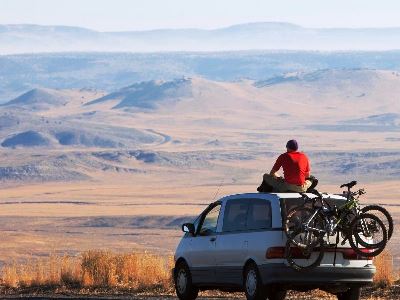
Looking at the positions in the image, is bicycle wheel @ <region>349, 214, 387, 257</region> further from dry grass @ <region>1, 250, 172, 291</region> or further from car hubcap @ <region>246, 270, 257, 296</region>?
dry grass @ <region>1, 250, 172, 291</region>

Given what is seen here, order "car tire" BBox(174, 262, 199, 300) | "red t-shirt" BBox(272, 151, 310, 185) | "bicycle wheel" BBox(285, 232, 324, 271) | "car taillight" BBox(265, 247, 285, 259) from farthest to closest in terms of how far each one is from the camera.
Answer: "car tire" BBox(174, 262, 199, 300), "red t-shirt" BBox(272, 151, 310, 185), "car taillight" BBox(265, 247, 285, 259), "bicycle wheel" BBox(285, 232, 324, 271)

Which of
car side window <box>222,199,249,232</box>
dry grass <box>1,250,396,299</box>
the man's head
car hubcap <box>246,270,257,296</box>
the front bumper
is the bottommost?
dry grass <box>1,250,396,299</box>

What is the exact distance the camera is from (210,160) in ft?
554

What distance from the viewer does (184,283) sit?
17062 mm

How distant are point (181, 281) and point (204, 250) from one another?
0.83 meters

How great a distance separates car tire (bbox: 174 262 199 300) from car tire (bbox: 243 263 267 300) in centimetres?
155

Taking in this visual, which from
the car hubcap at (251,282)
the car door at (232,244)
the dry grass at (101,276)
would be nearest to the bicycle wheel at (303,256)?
the car hubcap at (251,282)

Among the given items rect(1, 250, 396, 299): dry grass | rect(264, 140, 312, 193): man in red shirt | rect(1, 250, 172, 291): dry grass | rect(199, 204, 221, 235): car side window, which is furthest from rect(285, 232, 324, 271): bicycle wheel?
rect(1, 250, 172, 291): dry grass

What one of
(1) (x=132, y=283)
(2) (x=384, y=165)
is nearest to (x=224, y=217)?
(1) (x=132, y=283)

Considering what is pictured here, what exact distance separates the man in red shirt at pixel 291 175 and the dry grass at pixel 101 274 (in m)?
4.55

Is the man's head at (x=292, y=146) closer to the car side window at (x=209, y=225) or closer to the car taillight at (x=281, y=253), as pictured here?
the car side window at (x=209, y=225)

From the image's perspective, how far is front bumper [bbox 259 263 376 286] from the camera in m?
14.7

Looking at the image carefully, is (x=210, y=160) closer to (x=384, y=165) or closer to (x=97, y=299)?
(x=384, y=165)

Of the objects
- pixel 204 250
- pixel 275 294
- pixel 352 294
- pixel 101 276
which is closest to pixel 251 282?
pixel 275 294
